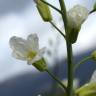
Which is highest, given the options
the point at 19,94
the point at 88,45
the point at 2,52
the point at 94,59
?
the point at 94,59

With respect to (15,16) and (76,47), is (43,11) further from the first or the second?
(76,47)

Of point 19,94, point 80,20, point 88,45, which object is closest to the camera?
point 80,20

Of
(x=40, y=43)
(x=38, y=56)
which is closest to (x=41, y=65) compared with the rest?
(x=38, y=56)

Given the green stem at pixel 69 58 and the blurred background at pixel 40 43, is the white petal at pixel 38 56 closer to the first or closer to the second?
the green stem at pixel 69 58

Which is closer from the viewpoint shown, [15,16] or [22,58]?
[22,58]

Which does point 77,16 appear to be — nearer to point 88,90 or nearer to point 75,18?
point 75,18

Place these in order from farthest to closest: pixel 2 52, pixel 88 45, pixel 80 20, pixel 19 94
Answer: pixel 19 94 < pixel 88 45 < pixel 2 52 < pixel 80 20

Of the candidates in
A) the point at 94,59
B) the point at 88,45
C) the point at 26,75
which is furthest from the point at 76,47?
the point at 94,59
